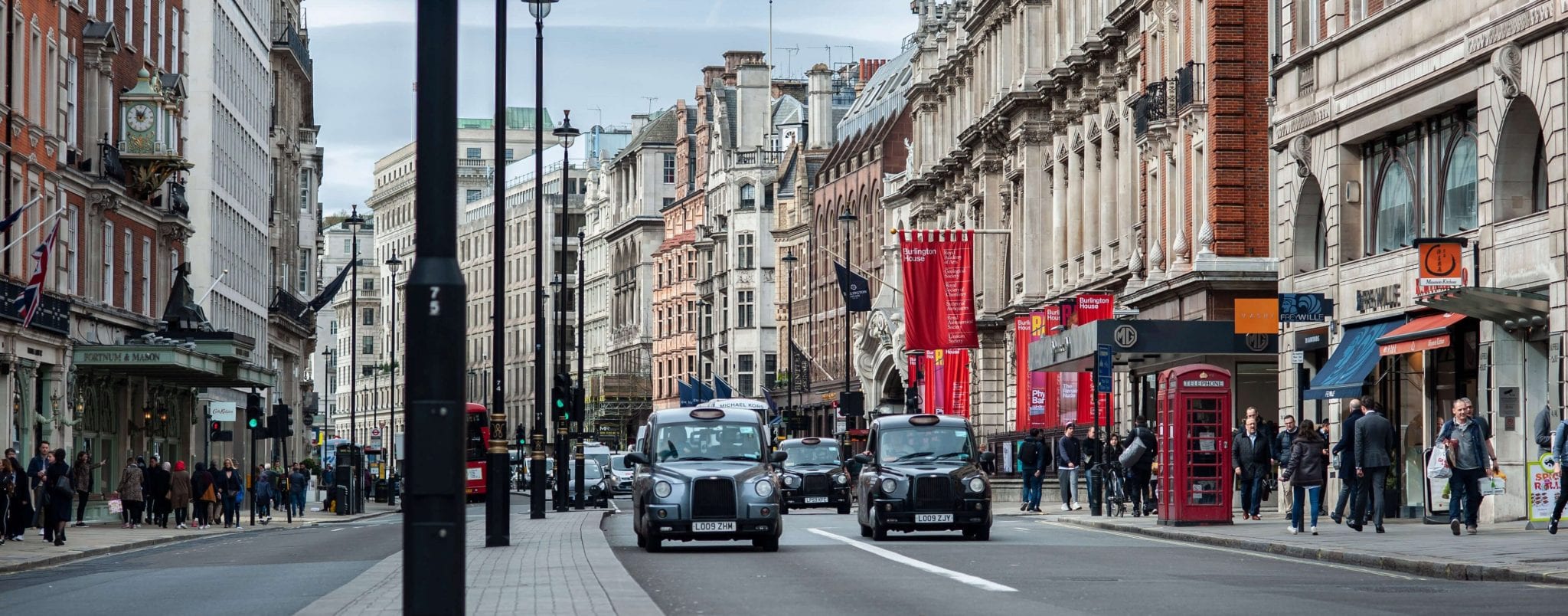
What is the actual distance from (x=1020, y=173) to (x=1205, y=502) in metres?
34.1

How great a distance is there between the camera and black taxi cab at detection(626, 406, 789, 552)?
85.4ft

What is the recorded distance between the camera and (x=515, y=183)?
18500cm

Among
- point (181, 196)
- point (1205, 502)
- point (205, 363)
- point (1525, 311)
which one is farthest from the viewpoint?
point (181, 196)

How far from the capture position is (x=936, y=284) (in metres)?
62.9

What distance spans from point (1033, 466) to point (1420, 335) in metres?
13.4

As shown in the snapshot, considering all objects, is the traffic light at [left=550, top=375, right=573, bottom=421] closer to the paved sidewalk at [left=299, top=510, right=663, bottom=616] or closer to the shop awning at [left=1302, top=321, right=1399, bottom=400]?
the paved sidewalk at [left=299, top=510, right=663, bottom=616]

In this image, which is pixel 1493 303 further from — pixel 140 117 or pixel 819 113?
pixel 819 113

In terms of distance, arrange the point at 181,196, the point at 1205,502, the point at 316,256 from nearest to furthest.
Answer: the point at 1205,502
the point at 181,196
the point at 316,256

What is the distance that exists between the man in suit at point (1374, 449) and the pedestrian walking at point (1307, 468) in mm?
571

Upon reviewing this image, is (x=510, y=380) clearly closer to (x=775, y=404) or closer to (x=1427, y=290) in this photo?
(x=775, y=404)

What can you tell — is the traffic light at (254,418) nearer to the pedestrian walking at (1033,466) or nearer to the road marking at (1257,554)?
the pedestrian walking at (1033,466)

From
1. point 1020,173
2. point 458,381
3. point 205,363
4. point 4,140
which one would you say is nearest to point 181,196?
point 205,363

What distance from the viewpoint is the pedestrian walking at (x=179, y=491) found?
45344mm

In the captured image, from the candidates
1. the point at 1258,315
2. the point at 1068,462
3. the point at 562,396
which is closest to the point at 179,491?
the point at 562,396
